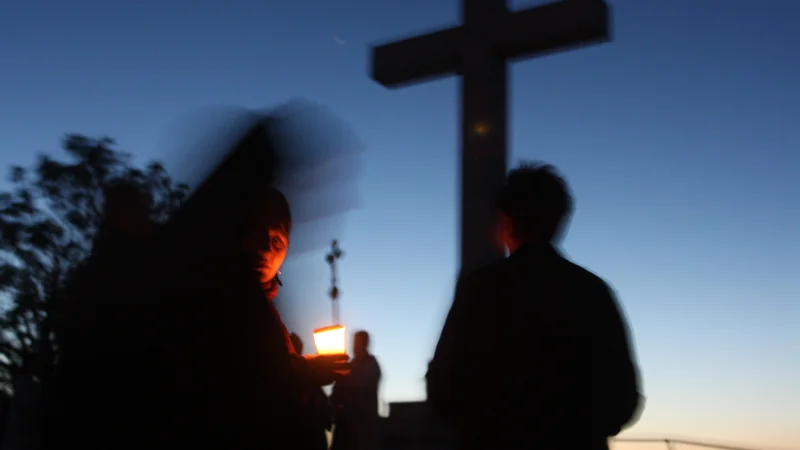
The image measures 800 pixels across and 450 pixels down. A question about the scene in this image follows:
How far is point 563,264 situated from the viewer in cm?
228

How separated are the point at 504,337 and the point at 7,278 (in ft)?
76.5

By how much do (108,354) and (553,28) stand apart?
14.8ft

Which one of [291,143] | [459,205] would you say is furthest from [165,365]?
[459,205]

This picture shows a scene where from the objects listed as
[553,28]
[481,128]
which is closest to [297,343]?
[481,128]

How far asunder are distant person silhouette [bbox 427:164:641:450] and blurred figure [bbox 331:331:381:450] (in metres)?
4.45

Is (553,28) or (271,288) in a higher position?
(553,28)

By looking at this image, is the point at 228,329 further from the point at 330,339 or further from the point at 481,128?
the point at 481,128

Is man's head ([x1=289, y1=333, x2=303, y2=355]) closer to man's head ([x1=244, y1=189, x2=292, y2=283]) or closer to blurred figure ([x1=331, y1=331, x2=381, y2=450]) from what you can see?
man's head ([x1=244, y1=189, x2=292, y2=283])

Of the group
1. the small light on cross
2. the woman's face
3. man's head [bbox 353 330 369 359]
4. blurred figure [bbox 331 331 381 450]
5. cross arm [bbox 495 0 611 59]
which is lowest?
blurred figure [bbox 331 331 381 450]

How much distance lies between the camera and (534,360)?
6.97 feet

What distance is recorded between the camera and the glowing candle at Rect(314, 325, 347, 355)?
244cm

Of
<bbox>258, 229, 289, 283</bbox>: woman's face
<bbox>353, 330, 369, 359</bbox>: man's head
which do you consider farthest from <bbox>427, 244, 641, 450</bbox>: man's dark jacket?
<bbox>353, 330, 369, 359</bbox>: man's head

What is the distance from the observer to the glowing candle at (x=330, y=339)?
2.44m

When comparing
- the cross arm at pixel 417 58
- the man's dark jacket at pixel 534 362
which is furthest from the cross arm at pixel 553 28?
the man's dark jacket at pixel 534 362
